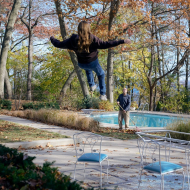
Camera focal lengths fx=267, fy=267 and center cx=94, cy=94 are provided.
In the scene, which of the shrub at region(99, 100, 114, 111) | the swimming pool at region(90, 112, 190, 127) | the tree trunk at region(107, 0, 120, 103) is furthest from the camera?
the shrub at region(99, 100, 114, 111)

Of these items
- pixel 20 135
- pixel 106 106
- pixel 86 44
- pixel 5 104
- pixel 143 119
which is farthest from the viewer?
pixel 106 106

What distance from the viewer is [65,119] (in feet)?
39.8

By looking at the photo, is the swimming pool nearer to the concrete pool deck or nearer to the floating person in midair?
the concrete pool deck

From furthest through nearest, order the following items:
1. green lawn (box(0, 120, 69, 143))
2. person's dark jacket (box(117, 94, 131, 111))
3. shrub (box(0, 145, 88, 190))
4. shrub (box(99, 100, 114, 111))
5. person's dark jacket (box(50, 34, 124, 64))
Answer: shrub (box(99, 100, 114, 111))
person's dark jacket (box(117, 94, 131, 111))
green lawn (box(0, 120, 69, 143))
person's dark jacket (box(50, 34, 124, 64))
shrub (box(0, 145, 88, 190))

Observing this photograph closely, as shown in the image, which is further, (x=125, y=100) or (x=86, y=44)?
(x=125, y=100)

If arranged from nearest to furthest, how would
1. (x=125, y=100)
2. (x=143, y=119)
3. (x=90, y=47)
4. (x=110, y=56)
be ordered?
1. (x=90, y=47)
2. (x=125, y=100)
3. (x=143, y=119)
4. (x=110, y=56)

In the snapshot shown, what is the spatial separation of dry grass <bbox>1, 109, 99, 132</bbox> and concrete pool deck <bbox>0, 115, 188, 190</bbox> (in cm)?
249

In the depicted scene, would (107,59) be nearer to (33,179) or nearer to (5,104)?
(5,104)

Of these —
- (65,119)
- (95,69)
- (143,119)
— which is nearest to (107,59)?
(143,119)

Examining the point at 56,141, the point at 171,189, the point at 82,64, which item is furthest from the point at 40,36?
the point at 171,189

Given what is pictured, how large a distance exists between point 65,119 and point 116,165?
22.4 ft

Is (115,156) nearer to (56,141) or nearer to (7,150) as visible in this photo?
(56,141)

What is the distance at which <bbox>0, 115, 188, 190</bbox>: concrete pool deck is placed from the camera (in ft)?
13.9

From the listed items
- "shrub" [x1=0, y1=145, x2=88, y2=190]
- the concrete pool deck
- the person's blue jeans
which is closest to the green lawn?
the concrete pool deck
